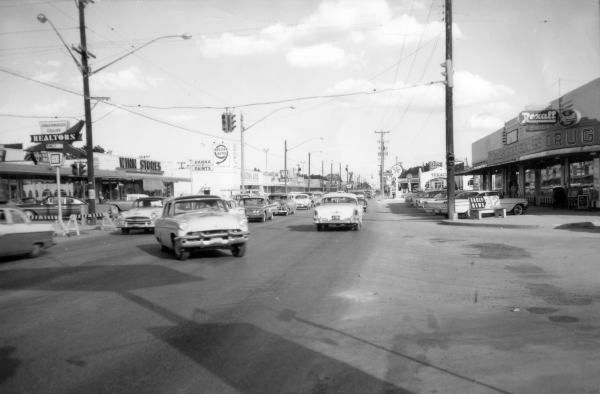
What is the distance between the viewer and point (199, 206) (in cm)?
1373

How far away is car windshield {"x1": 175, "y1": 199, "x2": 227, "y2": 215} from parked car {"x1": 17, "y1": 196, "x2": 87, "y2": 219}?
17338 mm

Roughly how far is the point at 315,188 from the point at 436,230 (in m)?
123

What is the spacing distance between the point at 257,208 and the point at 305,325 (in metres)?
22.2

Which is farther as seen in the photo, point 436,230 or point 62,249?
point 436,230

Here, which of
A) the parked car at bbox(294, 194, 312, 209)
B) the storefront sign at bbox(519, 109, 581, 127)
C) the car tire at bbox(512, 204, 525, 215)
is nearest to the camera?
the storefront sign at bbox(519, 109, 581, 127)

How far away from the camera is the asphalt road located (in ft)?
14.8

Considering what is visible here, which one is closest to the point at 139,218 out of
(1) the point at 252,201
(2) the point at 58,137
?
(2) the point at 58,137

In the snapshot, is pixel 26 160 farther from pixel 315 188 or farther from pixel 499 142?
pixel 315 188

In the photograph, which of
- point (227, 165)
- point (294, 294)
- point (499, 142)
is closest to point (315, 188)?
point (227, 165)

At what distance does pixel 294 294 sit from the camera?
817cm

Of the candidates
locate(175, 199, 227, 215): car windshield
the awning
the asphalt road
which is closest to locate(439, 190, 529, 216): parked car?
the asphalt road

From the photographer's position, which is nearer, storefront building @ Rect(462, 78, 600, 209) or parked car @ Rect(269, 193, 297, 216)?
storefront building @ Rect(462, 78, 600, 209)

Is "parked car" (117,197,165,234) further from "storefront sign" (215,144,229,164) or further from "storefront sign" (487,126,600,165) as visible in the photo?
"storefront sign" (215,144,229,164)

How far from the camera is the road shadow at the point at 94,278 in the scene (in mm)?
9188
